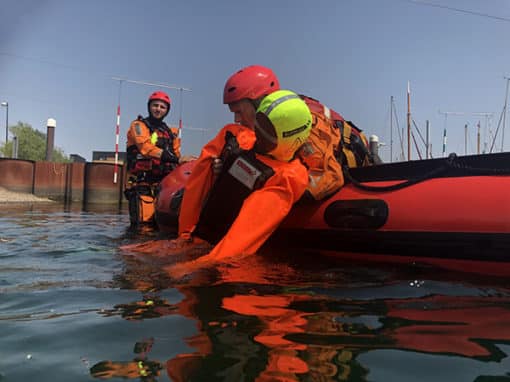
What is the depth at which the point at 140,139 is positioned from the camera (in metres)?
5.41

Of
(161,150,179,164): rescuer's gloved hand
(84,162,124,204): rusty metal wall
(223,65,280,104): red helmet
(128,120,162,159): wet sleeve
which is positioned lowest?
(84,162,124,204): rusty metal wall

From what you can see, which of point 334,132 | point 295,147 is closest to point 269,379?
point 295,147

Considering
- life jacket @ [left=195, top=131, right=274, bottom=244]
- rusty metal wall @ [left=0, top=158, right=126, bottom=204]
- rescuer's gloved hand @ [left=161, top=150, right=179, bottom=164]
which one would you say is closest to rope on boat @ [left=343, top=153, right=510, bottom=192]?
life jacket @ [left=195, top=131, right=274, bottom=244]

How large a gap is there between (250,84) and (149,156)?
9.10 ft

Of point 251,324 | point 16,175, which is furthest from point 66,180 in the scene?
point 251,324

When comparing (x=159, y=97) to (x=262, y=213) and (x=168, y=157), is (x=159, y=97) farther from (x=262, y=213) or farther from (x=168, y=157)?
(x=262, y=213)

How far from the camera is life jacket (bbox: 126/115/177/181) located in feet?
18.4

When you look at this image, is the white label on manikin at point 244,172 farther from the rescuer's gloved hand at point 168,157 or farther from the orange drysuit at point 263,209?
the rescuer's gloved hand at point 168,157

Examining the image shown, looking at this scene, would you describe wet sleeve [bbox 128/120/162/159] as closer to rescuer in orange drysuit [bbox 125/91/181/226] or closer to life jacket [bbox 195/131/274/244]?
rescuer in orange drysuit [bbox 125/91/181/226]

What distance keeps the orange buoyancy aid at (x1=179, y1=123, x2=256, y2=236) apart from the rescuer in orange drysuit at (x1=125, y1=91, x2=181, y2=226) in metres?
2.18

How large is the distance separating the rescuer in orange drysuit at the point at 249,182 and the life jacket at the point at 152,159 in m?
2.30

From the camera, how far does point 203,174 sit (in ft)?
11.2

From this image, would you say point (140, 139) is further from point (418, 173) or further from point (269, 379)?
point (269, 379)

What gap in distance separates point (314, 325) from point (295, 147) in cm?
158
